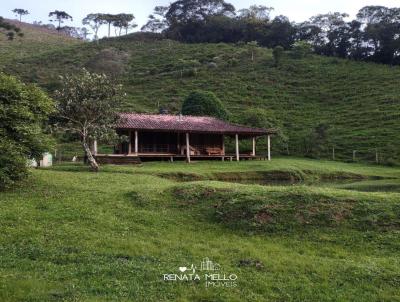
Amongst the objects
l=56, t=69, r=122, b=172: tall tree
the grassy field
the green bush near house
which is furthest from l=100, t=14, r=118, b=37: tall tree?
the grassy field

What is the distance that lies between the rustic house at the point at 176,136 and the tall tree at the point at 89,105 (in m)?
7.84

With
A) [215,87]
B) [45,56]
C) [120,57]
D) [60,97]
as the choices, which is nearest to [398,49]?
[215,87]

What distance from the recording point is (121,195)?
53.1 feet

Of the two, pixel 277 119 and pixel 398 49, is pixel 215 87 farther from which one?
pixel 398 49

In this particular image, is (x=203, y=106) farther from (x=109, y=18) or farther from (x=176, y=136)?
(x=109, y=18)

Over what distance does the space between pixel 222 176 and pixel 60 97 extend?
33.6 feet

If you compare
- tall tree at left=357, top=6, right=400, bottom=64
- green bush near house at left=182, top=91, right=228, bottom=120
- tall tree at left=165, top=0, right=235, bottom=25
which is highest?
tall tree at left=165, top=0, right=235, bottom=25

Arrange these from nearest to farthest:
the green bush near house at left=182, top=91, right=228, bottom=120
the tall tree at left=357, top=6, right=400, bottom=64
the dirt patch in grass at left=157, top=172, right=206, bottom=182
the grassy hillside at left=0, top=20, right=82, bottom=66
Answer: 1. the dirt patch in grass at left=157, top=172, right=206, bottom=182
2. the green bush near house at left=182, top=91, right=228, bottom=120
3. the tall tree at left=357, top=6, right=400, bottom=64
4. the grassy hillside at left=0, top=20, right=82, bottom=66

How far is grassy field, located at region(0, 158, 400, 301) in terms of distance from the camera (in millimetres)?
8711

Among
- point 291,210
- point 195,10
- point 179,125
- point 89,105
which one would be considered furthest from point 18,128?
point 195,10

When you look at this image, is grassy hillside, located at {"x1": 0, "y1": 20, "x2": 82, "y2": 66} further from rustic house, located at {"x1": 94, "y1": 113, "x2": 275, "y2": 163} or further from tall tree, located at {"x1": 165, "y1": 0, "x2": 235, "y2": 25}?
rustic house, located at {"x1": 94, "y1": 113, "x2": 275, "y2": 163}

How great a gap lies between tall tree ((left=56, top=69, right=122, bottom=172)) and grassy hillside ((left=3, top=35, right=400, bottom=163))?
2594 centimetres

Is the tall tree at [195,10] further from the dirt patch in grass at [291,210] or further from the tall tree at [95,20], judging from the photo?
the dirt patch in grass at [291,210]

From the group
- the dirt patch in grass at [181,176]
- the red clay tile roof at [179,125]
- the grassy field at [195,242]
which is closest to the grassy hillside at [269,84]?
the red clay tile roof at [179,125]
